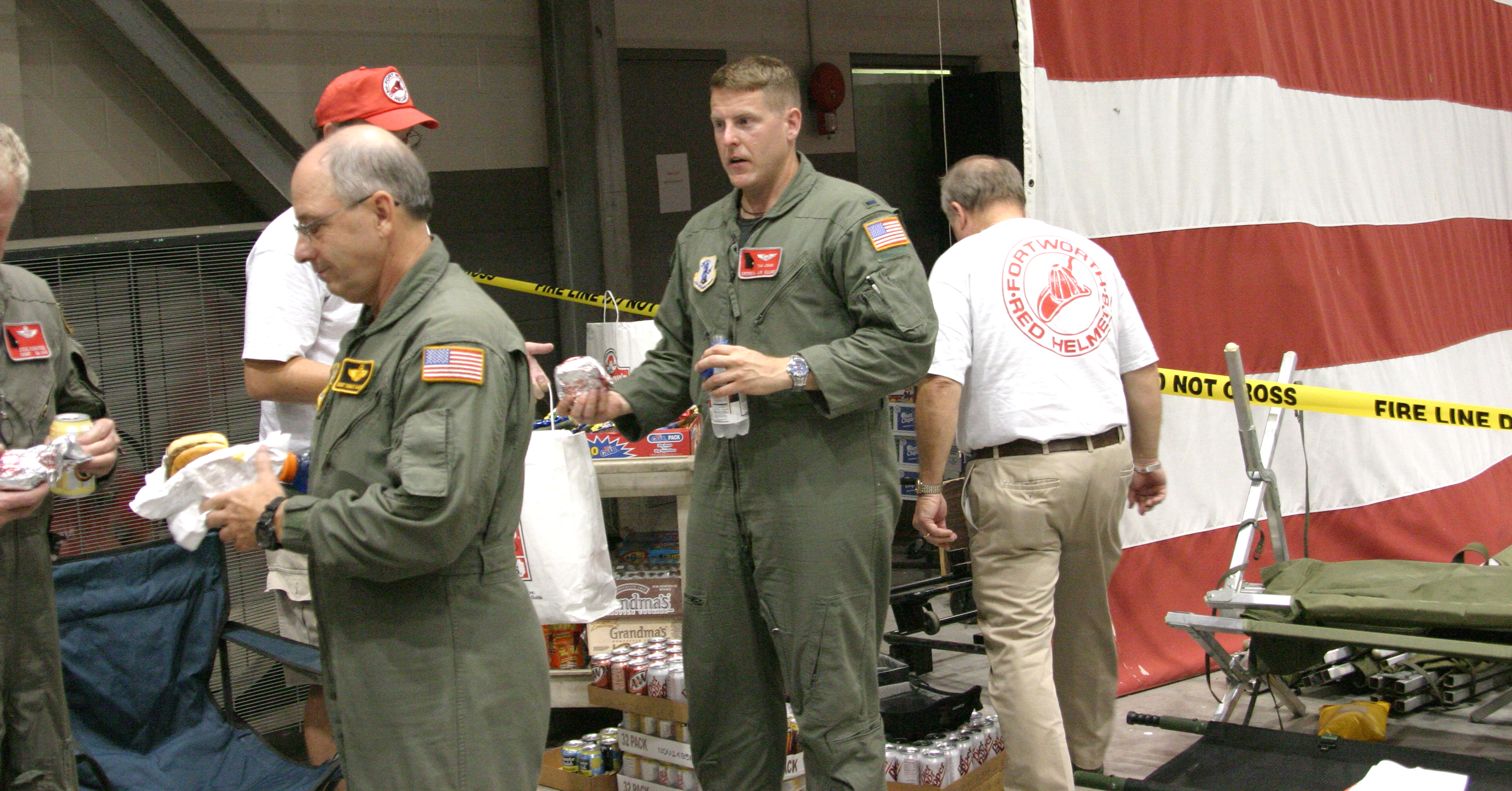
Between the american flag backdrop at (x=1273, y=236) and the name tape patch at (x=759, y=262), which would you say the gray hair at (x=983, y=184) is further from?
the name tape patch at (x=759, y=262)

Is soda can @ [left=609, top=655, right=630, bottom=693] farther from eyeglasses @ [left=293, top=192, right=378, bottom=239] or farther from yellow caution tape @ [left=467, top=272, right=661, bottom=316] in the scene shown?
yellow caution tape @ [left=467, top=272, right=661, bottom=316]

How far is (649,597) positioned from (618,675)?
1.90 ft

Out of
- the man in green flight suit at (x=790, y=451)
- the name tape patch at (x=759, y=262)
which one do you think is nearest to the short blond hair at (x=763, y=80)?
the man in green flight suit at (x=790, y=451)

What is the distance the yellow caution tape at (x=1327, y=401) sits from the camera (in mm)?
4004

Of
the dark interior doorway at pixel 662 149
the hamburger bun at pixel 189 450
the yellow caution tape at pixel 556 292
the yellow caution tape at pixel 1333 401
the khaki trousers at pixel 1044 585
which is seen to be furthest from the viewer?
the dark interior doorway at pixel 662 149

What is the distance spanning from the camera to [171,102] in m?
5.59

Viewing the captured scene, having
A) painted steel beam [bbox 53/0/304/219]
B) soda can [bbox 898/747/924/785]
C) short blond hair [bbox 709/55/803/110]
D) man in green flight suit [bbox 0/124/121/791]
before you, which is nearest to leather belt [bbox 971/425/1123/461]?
soda can [bbox 898/747/924/785]

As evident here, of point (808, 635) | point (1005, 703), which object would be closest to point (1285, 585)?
point (1005, 703)

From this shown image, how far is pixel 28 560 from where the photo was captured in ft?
8.46

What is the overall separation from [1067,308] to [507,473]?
181cm

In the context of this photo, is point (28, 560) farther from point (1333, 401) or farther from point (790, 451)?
point (1333, 401)

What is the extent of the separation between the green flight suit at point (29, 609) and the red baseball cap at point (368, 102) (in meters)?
0.72

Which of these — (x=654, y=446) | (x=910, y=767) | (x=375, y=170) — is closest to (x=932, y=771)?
(x=910, y=767)

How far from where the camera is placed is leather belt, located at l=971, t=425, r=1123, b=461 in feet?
10.8
